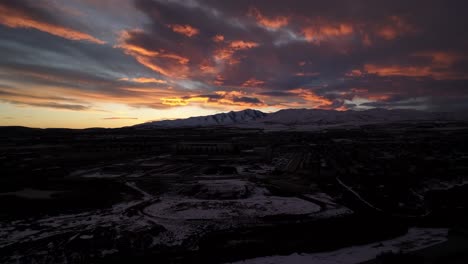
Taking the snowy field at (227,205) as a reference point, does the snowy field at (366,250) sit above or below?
below

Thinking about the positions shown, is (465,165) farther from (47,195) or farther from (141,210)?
(47,195)

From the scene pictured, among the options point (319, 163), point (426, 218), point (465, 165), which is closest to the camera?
point (426, 218)

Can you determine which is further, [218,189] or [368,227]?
[218,189]

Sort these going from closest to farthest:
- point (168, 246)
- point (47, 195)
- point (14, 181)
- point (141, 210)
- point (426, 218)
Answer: point (168, 246) → point (426, 218) → point (141, 210) → point (47, 195) → point (14, 181)

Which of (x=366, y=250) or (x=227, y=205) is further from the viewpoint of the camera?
(x=227, y=205)

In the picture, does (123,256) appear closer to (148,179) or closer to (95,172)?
(148,179)

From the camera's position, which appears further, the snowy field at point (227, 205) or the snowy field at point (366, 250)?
the snowy field at point (227, 205)

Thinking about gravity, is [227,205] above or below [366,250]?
above

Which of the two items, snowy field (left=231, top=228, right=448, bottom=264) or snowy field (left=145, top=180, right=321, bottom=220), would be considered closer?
snowy field (left=231, top=228, right=448, bottom=264)

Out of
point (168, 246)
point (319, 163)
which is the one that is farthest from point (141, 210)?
point (319, 163)

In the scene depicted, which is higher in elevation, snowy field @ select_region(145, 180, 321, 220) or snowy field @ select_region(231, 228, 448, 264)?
snowy field @ select_region(145, 180, 321, 220)
